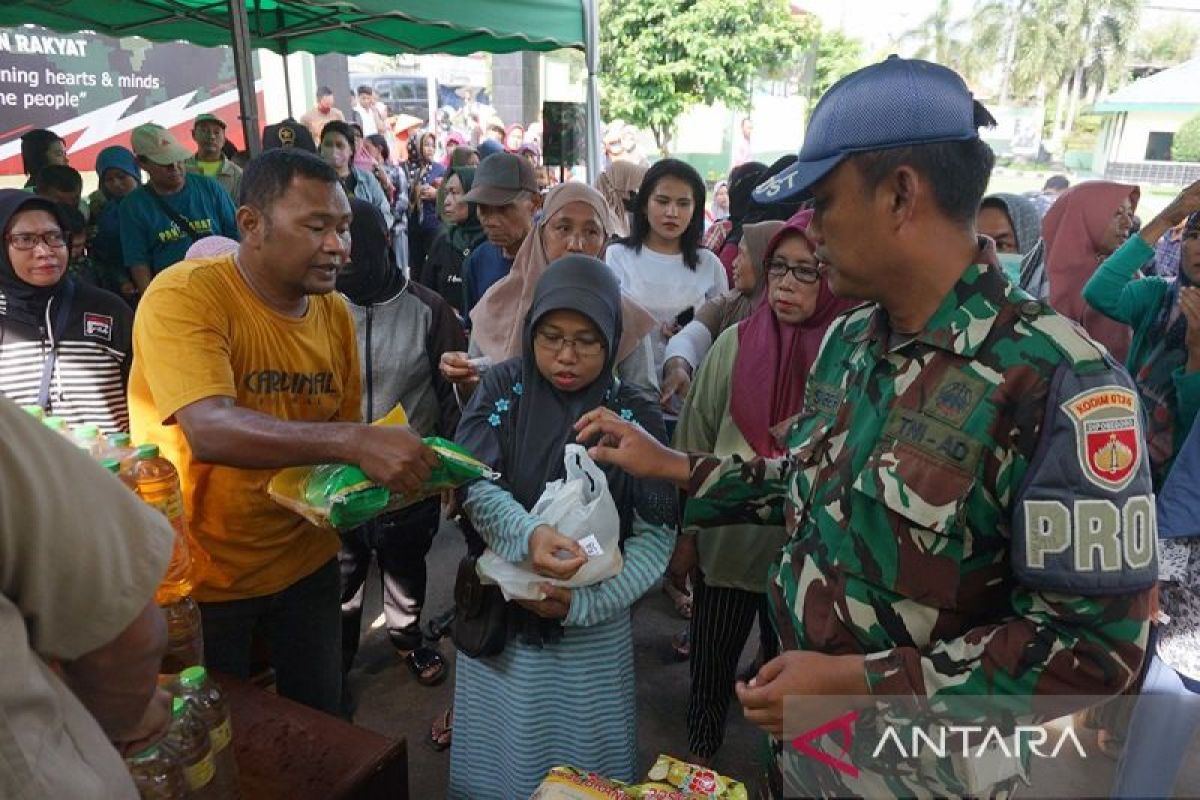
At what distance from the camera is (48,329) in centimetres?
270

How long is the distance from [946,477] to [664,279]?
2640 mm

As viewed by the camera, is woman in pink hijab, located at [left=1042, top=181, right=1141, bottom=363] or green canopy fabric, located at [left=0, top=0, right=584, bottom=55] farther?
green canopy fabric, located at [left=0, top=0, right=584, bottom=55]

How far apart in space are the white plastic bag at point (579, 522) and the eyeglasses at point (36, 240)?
81.0 inches

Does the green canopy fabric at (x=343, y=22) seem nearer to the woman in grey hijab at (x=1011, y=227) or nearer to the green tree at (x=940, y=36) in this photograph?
the woman in grey hijab at (x=1011, y=227)

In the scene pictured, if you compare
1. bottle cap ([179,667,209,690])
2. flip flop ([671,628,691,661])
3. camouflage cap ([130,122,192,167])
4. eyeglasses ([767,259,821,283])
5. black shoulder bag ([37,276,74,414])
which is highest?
camouflage cap ([130,122,192,167])

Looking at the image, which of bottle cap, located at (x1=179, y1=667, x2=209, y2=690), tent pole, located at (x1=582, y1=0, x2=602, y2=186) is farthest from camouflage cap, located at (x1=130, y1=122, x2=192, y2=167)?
bottle cap, located at (x1=179, y1=667, x2=209, y2=690)

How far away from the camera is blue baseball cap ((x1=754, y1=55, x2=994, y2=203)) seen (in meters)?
1.12

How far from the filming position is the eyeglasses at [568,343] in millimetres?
2057

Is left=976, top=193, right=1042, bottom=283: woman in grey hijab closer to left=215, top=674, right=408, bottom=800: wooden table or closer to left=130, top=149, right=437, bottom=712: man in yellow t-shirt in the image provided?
left=130, top=149, right=437, bottom=712: man in yellow t-shirt

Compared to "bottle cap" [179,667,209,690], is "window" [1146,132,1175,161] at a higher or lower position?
higher

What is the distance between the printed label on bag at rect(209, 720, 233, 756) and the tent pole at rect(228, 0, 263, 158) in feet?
11.5

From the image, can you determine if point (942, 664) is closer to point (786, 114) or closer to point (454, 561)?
point (454, 561)

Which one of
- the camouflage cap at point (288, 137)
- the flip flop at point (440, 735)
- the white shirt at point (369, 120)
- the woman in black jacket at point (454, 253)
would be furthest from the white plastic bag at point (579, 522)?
the white shirt at point (369, 120)

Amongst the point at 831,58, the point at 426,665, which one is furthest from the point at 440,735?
the point at 831,58
